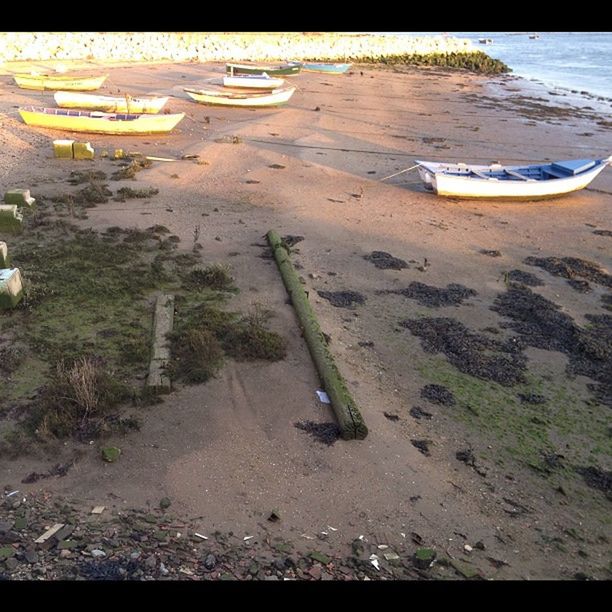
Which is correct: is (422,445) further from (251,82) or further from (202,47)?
(202,47)

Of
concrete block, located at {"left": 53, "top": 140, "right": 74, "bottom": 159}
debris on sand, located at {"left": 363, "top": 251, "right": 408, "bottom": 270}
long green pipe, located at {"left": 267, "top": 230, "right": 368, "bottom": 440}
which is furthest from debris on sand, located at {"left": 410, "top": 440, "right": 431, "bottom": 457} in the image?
A: concrete block, located at {"left": 53, "top": 140, "right": 74, "bottom": 159}

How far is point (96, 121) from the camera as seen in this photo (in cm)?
2205

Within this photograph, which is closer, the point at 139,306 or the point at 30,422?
the point at 30,422

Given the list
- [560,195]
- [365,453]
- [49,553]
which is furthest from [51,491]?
[560,195]

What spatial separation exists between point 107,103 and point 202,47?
29308 mm

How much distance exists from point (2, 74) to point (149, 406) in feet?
115

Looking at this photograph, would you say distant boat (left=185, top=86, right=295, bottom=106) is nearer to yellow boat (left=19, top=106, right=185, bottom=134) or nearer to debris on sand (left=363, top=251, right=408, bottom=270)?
yellow boat (left=19, top=106, right=185, bottom=134)

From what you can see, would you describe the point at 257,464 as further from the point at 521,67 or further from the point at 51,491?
the point at 521,67

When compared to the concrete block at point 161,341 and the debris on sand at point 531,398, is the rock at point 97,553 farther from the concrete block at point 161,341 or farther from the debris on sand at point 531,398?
the debris on sand at point 531,398

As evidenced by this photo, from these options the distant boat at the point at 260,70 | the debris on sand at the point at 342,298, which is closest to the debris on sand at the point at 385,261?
the debris on sand at the point at 342,298

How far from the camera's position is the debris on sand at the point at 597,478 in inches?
283

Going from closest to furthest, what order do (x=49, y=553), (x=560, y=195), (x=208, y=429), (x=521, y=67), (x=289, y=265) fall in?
1. (x=49, y=553)
2. (x=208, y=429)
3. (x=289, y=265)
4. (x=560, y=195)
5. (x=521, y=67)

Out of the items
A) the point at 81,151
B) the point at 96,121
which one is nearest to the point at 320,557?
the point at 81,151

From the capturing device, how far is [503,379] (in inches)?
369
